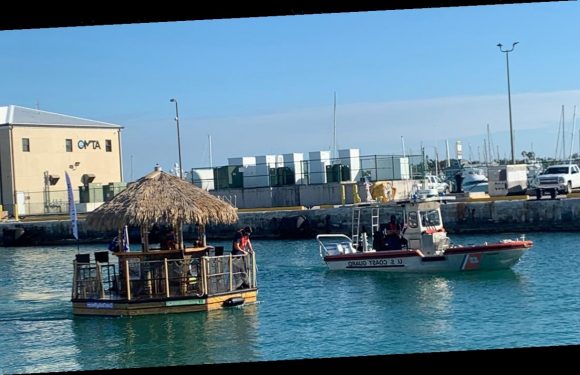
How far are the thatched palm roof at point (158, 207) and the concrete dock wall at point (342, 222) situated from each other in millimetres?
18330

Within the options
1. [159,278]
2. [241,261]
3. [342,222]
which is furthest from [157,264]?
[342,222]

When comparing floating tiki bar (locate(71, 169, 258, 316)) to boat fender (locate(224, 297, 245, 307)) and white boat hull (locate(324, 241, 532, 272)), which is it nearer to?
boat fender (locate(224, 297, 245, 307))

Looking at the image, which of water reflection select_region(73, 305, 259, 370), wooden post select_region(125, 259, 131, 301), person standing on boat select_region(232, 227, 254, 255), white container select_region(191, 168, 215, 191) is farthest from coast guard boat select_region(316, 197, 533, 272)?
white container select_region(191, 168, 215, 191)

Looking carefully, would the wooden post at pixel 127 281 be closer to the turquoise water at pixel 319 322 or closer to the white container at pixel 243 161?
the turquoise water at pixel 319 322

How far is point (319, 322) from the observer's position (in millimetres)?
21938

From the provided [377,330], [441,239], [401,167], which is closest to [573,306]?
[377,330]

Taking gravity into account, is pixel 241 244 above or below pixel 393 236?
above

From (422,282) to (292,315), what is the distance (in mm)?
7193

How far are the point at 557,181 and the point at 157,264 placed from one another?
3218 centimetres

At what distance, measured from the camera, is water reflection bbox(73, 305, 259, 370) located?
1761 cm

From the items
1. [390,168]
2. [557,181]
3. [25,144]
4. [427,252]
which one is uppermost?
[25,144]

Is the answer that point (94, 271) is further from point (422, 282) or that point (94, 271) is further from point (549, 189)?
point (549, 189)

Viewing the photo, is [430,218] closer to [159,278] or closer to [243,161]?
[159,278]

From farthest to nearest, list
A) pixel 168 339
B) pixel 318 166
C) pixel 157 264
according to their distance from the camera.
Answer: pixel 318 166
pixel 157 264
pixel 168 339
